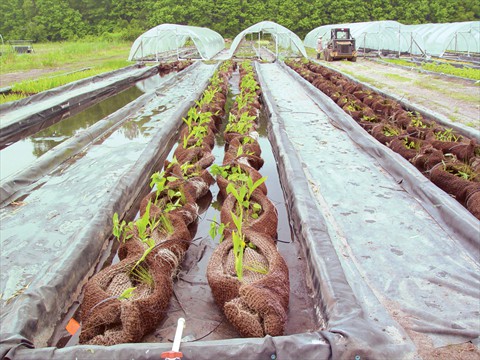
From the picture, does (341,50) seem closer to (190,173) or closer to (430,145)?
(430,145)

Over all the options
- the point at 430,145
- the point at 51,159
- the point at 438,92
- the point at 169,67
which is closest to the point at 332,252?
the point at 430,145

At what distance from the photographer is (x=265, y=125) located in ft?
20.5

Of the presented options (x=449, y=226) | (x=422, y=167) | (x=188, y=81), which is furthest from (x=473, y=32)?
(x=449, y=226)

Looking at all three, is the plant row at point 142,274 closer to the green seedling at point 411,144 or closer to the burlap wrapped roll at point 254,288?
the burlap wrapped roll at point 254,288

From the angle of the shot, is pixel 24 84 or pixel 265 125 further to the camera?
pixel 24 84

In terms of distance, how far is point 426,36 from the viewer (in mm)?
18781

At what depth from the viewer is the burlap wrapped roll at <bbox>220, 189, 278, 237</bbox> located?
106 inches

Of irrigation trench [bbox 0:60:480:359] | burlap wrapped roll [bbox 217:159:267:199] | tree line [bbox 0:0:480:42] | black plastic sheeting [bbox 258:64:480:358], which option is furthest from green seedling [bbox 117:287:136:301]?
tree line [bbox 0:0:480:42]

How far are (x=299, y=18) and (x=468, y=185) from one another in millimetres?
32078

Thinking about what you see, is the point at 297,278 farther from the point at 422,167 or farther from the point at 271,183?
the point at 422,167

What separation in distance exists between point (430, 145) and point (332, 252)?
2.60 metres

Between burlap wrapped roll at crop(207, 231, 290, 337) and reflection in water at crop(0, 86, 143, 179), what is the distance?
3.36 m

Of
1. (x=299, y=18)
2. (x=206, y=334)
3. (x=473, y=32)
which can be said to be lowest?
(x=206, y=334)

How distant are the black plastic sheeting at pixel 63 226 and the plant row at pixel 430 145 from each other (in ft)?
9.47
